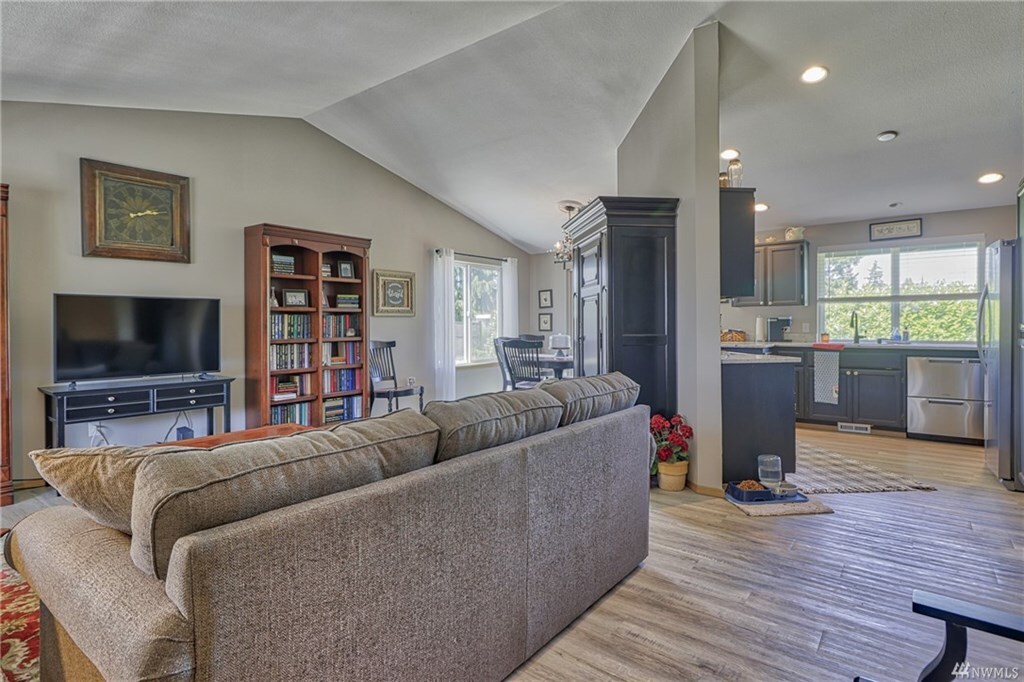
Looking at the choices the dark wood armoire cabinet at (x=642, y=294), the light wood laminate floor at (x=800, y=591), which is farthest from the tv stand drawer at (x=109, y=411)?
the light wood laminate floor at (x=800, y=591)

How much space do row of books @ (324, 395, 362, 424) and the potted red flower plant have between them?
9.86ft

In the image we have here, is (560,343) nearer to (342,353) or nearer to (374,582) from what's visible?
(342,353)

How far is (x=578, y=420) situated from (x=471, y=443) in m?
0.59

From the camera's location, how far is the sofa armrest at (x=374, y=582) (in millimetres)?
902

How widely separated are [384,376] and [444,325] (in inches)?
43.4

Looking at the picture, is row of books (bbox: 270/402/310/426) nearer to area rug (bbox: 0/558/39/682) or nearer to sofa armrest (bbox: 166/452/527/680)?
area rug (bbox: 0/558/39/682)

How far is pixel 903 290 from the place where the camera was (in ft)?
18.0

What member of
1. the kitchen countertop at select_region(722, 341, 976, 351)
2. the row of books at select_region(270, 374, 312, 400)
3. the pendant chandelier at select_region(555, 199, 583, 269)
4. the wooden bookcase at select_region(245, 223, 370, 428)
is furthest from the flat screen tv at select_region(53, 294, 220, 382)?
the kitchen countertop at select_region(722, 341, 976, 351)

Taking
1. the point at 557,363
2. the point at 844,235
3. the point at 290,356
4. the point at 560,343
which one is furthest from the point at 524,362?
the point at 844,235

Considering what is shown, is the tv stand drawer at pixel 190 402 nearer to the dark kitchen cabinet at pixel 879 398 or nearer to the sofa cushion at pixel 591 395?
the sofa cushion at pixel 591 395

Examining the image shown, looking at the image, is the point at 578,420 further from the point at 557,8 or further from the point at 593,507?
the point at 557,8

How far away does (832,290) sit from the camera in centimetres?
→ 586

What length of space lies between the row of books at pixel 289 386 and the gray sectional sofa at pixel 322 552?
341cm

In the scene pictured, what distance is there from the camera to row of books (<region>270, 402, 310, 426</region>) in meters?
4.63
